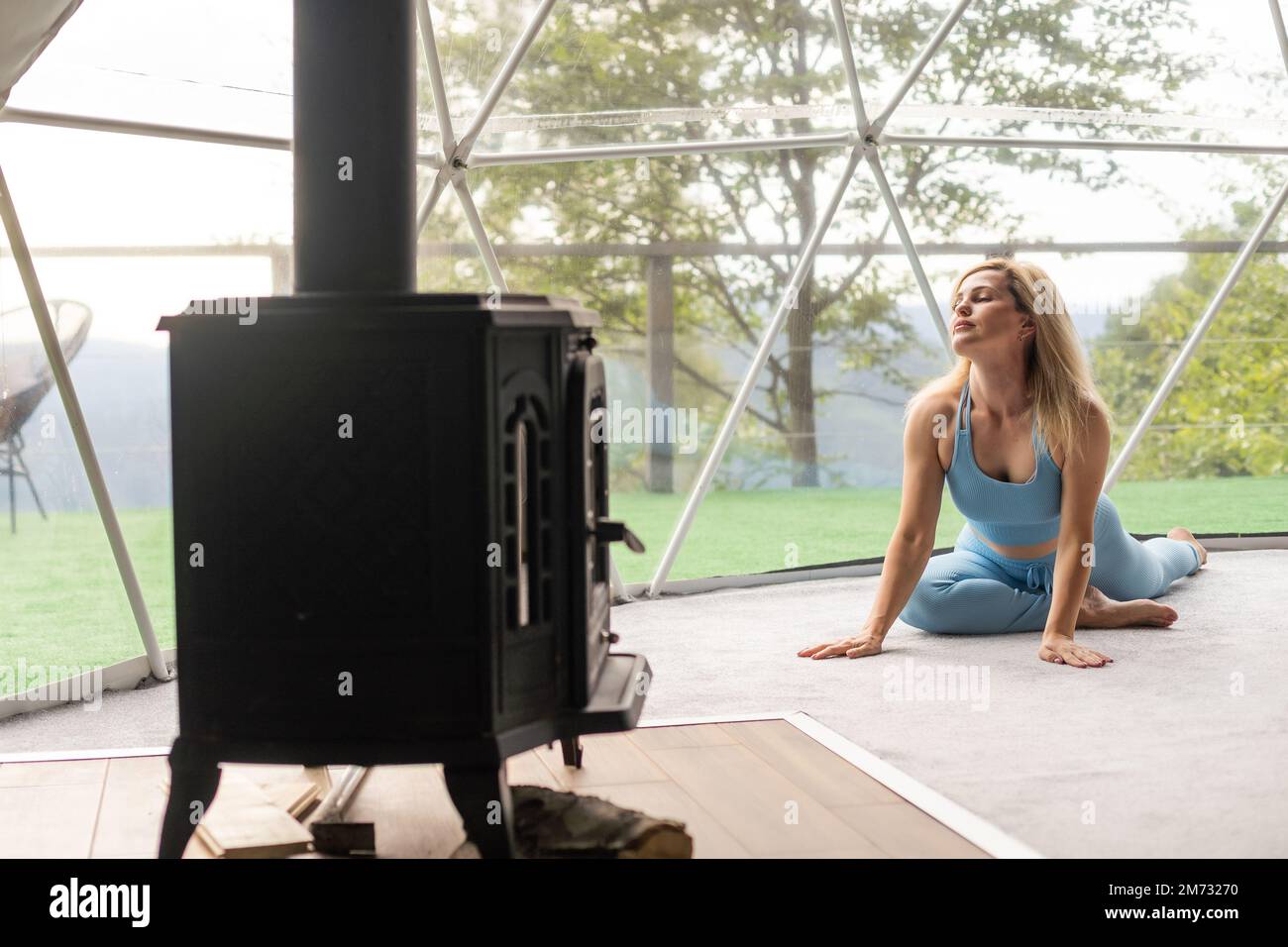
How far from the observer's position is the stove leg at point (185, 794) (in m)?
2.76

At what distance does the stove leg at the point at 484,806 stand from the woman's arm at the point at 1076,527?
270 cm

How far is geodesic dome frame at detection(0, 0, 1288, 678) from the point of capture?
14.1 feet

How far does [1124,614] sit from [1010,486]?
2.64 feet

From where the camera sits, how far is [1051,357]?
488cm

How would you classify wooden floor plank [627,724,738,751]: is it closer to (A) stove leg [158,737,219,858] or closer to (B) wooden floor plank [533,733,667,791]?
(B) wooden floor plank [533,733,667,791]

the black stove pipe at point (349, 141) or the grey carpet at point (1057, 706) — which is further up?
the black stove pipe at point (349, 141)

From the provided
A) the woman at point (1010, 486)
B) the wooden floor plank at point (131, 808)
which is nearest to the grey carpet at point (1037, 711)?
the woman at point (1010, 486)

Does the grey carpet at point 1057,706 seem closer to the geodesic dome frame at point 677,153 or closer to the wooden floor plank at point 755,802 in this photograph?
the wooden floor plank at point 755,802

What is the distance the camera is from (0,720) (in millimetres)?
4199

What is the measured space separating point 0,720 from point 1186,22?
664 centimetres

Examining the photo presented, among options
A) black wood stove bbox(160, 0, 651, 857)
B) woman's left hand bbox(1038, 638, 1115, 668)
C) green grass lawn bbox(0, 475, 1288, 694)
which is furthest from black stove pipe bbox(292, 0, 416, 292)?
woman's left hand bbox(1038, 638, 1115, 668)

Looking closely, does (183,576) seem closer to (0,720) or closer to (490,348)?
(490,348)

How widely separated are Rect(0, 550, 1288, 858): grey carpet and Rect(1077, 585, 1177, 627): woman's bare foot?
0.06 metres
